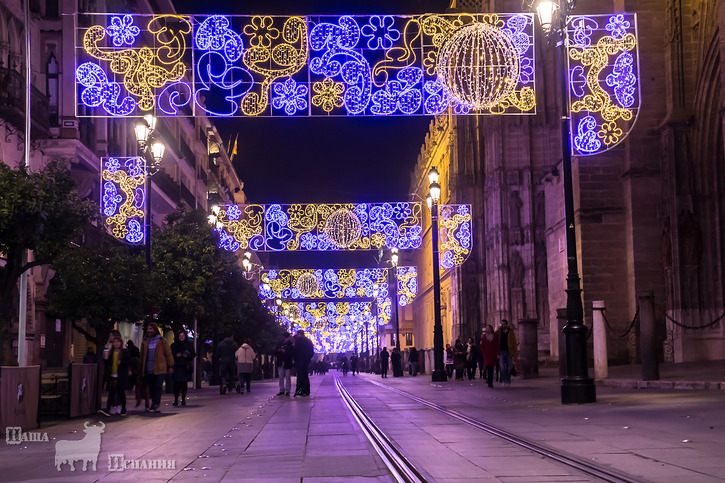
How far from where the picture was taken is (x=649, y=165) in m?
30.7

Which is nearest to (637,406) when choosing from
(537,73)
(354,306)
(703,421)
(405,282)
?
(703,421)

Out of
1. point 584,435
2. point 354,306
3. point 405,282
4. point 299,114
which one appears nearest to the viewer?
point 584,435

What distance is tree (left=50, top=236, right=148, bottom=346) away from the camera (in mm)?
23734

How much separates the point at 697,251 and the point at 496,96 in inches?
347

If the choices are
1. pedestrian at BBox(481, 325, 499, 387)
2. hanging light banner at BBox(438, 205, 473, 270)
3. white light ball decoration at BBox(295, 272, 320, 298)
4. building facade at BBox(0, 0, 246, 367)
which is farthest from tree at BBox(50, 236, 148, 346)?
white light ball decoration at BBox(295, 272, 320, 298)

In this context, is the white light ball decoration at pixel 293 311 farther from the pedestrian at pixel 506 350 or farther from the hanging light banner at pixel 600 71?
the hanging light banner at pixel 600 71

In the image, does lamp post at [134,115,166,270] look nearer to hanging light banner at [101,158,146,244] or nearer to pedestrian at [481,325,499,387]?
hanging light banner at [101,158,146,244]

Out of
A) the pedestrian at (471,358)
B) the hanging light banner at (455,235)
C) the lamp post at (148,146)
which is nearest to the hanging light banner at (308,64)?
the lamp post at (148,146)

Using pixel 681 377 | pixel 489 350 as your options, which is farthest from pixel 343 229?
pixel 681 377

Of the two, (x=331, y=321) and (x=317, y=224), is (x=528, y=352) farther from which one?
(x=331, y=321)

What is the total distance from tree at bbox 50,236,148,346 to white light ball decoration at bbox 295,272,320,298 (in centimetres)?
3535

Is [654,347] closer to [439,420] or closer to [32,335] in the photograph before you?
[439,420]

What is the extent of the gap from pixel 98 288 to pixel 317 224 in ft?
58.2

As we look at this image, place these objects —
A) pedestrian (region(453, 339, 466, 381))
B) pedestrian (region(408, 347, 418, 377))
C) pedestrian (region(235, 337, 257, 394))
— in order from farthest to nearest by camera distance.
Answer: pedestrian (region(408, 347, 418, 377)), pedestrian (region(453, 339, 466, 381)), pedestrian (region(235, 337, 257, 394))
